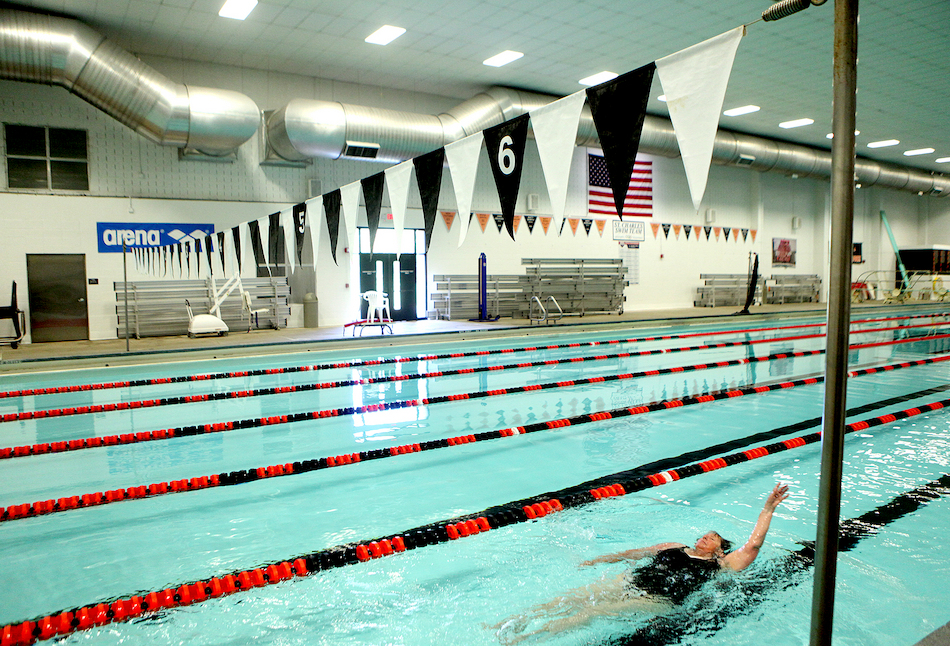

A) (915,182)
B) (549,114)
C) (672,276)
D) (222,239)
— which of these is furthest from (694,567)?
(915,182)

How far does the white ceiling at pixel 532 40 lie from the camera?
9289 millimetres

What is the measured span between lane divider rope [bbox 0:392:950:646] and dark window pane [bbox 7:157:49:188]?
10829 millimetres

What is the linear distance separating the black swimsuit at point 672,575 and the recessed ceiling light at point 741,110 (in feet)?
47.5

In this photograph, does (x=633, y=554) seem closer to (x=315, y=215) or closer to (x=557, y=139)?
(x=557, y=139)

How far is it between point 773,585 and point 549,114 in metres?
3.12

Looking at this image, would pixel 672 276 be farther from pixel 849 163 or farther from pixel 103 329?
pixel 849 163

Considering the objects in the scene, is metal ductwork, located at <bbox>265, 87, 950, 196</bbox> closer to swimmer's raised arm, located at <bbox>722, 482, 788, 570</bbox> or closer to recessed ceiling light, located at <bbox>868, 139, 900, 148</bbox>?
recessed ceiling light, located at <bbox>868, 139, 900, 148</bbox>

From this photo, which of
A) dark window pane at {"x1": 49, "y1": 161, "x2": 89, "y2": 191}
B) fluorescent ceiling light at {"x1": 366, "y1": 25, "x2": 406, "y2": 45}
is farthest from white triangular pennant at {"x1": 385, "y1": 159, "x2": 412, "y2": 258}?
dark window pane at {"x1": 49, "y1": 161, "x2": 89, "y2": 191}

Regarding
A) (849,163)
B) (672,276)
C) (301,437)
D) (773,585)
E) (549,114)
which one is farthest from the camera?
(672,276)

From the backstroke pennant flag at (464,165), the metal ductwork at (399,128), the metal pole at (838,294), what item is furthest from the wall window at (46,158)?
the metal pole at (838,294)

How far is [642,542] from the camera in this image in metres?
2.70

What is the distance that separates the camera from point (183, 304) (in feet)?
38.2

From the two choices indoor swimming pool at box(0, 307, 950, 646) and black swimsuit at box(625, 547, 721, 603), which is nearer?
indoor swimming pool at box(0, 307, 950, 646)

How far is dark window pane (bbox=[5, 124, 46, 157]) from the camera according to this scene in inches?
398
